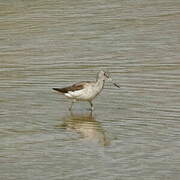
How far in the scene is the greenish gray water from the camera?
1400 cm

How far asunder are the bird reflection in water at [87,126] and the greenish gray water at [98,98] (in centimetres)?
2

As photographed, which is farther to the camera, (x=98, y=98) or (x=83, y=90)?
(x=98, y=98)

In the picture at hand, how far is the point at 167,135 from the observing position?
50.6ft

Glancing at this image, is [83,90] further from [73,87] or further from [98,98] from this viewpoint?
[98,98]

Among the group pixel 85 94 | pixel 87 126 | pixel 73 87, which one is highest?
pixel 73 87

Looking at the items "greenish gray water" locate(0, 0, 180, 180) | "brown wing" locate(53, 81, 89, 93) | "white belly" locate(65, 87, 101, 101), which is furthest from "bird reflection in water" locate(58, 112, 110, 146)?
"brown wing" locate(53, 81, 89, 93)

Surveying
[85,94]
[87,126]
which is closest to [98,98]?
[85,94]

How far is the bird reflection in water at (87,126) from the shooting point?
15.6 meters

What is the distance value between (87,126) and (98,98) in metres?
2.20

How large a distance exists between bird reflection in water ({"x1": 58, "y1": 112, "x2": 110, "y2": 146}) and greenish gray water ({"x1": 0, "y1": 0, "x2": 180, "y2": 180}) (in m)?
0.02

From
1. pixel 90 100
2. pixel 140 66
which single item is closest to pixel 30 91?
pixel 90 100

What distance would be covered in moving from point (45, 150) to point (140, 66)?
21.6 feet

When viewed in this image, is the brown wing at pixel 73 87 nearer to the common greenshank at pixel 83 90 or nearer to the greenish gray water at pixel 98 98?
the common greenshank at pixel 83 90

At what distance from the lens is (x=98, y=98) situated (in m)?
18.8
